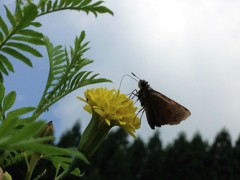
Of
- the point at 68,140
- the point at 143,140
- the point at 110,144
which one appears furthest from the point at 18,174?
the point at 143,140

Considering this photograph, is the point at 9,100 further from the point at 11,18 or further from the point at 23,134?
Result: the point at 23,134

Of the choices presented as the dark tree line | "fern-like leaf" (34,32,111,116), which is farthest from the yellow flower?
the dark tree line

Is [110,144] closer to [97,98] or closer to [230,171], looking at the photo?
[230,171]

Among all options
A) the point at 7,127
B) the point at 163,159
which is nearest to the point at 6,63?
the point at 7,127

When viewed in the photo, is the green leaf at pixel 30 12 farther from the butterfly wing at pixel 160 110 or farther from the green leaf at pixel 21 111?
the butterfly wing at pixel 160 110

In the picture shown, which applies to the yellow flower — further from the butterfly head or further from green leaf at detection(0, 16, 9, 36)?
the butterfly head

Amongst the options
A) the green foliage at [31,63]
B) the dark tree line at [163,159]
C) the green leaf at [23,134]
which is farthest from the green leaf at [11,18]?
the dark tree line at [163,159]
